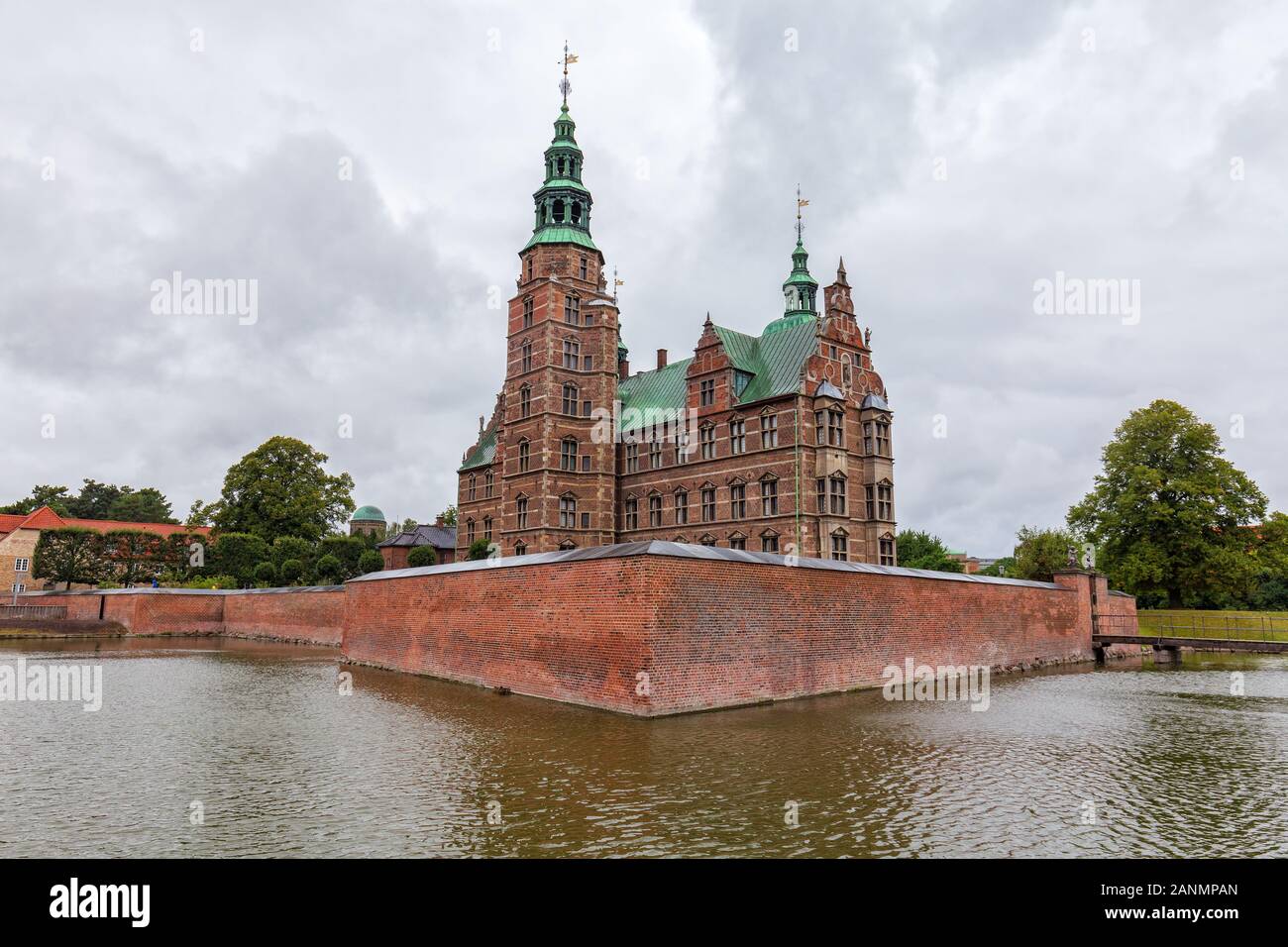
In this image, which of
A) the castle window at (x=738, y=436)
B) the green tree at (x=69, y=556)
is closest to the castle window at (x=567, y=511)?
the castle window at (x=738, y=436)

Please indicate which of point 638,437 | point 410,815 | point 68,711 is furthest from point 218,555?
point 410,815

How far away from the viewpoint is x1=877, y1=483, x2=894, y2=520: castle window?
Answer: 3350 cm

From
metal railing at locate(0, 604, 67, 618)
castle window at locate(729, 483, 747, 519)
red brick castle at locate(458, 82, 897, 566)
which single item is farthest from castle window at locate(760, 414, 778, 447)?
metal railing at locate(0, 604, 67, 618)

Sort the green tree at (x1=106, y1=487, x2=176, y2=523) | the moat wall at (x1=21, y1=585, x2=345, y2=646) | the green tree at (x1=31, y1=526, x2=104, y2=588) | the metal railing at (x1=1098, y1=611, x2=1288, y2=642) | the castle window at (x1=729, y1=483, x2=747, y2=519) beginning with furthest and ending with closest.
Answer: the green tree at (x1=106, y1=487, x2=176, y2=523) < the green tree at (x1=31, y1=526, x2=104, y2=588) < the moat wall at (x1=21, y1=585, x2=345, y2=646) < the metal railing at (x1=1098, y1=611, x2=1288, y2=642) < the castle window at (x1=729, y1=483, x2=747, y2=519)

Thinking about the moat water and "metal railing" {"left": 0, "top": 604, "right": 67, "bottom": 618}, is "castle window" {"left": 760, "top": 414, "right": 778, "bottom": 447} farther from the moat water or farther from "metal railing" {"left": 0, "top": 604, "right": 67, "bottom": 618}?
"metal railing" {"left": 0, "top": 604, "right": 67, "bottom": 618}

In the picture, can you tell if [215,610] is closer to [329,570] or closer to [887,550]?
[329,570]

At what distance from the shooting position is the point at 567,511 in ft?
128

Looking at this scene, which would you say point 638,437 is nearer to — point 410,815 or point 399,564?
point 399,564

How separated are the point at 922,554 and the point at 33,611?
60.4 metres

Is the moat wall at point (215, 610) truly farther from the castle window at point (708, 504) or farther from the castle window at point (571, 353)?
the castle window at point (708, 504)

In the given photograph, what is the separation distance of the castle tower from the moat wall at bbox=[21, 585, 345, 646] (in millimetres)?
9808

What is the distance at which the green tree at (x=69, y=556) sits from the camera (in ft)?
177

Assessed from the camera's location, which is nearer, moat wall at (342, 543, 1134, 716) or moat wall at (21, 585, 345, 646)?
moat wall at (342, 543, 1134, 716)

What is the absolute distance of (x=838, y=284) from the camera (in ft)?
115
